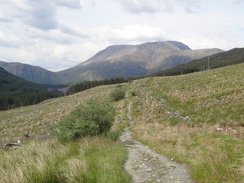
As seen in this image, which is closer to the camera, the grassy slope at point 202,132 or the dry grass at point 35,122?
the grassy slope at point 202,132

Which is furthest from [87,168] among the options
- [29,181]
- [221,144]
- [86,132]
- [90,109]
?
[90,109]

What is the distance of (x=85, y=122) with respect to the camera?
1428cm

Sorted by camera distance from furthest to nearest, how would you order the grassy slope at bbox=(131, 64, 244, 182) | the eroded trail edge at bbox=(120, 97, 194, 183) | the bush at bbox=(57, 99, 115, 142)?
the bush at bbox=(57, 99, 115, 142), the eroded trail edge at bbox=(120, 97, 194, 183), the grassy slope at bbox=(131, 64, 244, 182)

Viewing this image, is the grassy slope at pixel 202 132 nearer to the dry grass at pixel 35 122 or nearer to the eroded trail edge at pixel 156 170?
the eroded trail edge at pixel 156 170

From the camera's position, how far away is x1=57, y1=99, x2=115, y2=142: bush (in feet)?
44.3

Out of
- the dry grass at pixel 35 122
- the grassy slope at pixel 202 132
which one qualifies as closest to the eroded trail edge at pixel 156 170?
the grassy slope at pixel 202 132

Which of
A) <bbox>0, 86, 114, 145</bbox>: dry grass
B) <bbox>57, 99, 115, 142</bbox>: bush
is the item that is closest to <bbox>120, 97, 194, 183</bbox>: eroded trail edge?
<bbox>57, 99, 115, 142</bbox>: bush

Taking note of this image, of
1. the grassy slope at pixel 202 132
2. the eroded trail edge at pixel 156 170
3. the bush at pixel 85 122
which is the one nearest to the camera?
the grassy slope at pixel 202 132

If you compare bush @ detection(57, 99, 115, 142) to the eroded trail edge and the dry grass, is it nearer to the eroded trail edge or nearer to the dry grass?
the dry grass

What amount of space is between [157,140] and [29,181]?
10.00 m

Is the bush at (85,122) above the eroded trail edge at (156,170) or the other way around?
above

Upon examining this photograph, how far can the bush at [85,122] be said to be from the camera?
13498 mm

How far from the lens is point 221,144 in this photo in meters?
9.07

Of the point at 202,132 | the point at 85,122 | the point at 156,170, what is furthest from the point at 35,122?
the point at 156,170
